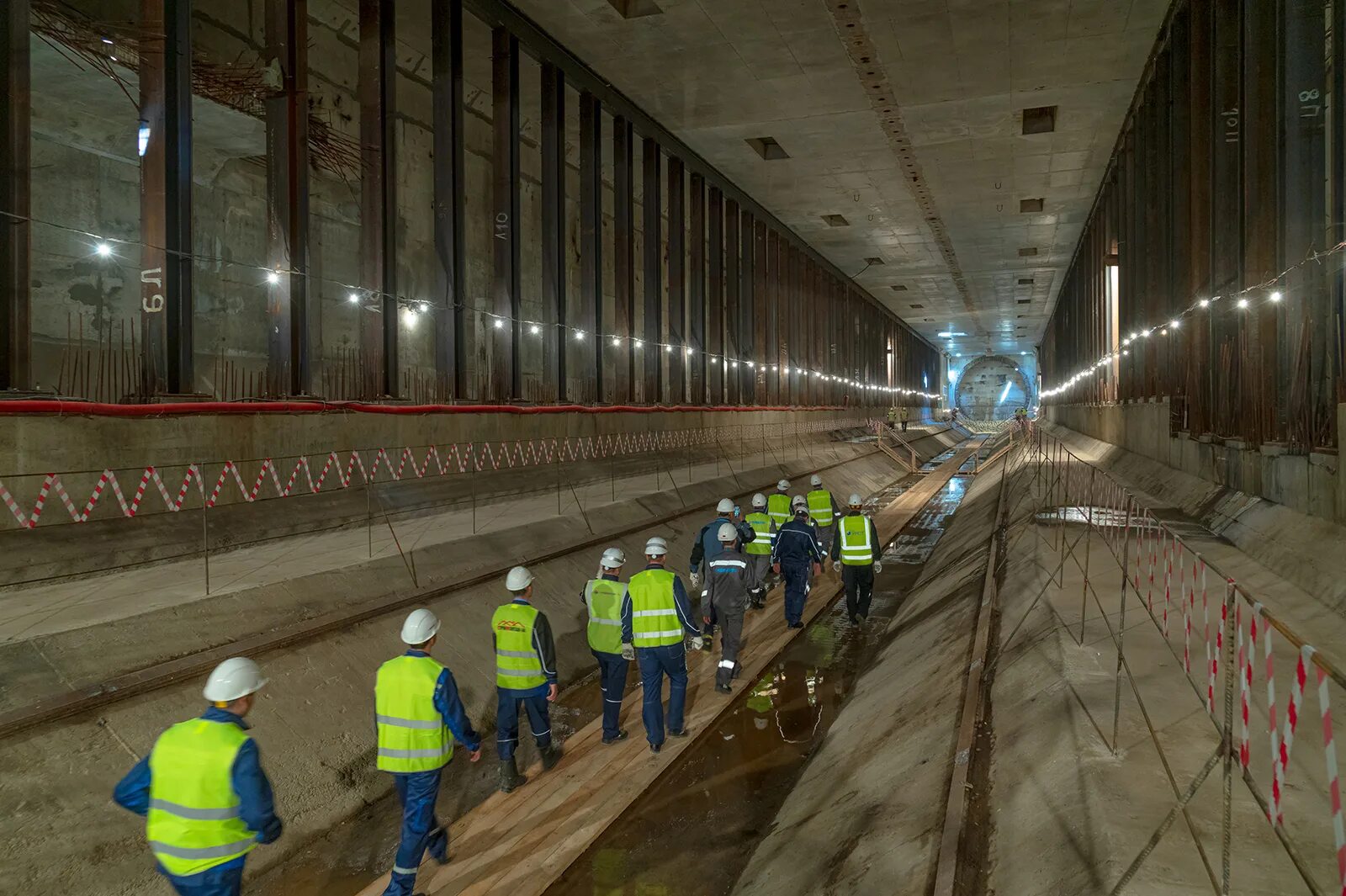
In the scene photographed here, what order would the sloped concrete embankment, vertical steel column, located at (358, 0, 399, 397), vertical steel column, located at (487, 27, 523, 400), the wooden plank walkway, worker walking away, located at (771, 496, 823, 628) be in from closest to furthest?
the sloped concrete embankment
the wooden plank walkway
worker walking away, located at (771, 496, 823, 628)
vertical steel column, located at (358, 0, 399, 397)
vertical steel column, located at (487, 27, 523, 400)

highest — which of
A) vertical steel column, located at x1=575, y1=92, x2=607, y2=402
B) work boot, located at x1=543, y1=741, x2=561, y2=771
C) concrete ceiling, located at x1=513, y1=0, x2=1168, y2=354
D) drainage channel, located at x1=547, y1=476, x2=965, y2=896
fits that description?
concrete ceiling, located at x1=513, y1=0, x2=1168, y2=354

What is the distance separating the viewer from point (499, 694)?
282 inches

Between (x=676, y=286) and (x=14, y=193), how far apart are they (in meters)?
21.6

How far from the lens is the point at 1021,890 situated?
414 cm

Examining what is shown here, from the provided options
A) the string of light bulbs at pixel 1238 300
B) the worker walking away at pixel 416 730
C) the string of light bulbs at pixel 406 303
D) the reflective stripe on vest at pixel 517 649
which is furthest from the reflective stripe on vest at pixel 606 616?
the string of light bulbs at pixel 1238 300

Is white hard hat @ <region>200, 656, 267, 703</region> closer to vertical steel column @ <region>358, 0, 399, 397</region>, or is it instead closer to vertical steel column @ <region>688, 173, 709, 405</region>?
vertical steel column @ <region>358, 0, 399, 397</region>

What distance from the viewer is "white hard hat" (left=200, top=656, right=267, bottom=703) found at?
396cm

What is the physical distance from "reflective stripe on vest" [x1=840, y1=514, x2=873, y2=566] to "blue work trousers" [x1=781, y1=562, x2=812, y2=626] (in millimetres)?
609

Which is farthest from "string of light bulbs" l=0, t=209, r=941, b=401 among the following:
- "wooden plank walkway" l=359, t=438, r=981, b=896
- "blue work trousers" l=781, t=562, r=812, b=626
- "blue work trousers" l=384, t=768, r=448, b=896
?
"blue work trousers" l=781, t=562, r=812, b=626

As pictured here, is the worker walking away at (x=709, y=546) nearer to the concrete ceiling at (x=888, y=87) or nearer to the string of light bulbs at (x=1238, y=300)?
the string of light bulbs at (x=1238, y=300)

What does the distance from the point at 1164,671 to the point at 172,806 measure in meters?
6.58

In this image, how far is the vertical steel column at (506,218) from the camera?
63.2ft

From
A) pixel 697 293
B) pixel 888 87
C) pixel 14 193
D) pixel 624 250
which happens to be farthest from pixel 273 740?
pixel 697 293

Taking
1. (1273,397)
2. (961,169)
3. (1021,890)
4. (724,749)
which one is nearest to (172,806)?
(1021,890)
